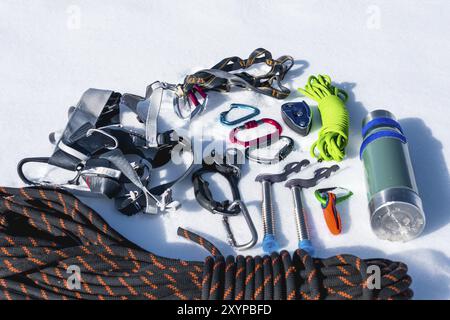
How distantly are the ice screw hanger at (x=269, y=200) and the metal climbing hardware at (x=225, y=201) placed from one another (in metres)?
0.04

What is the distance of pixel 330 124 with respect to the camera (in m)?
2.09

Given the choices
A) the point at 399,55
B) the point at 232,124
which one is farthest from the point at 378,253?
the point at 399,55

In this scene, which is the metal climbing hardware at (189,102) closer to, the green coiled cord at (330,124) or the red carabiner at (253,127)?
the red carabiner at (253,127)

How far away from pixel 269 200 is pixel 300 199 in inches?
4.0

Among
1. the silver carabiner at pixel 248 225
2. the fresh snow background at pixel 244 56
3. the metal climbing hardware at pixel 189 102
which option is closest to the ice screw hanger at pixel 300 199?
the fresh snow background at pixel 244 56

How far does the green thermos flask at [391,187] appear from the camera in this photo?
5.83ft

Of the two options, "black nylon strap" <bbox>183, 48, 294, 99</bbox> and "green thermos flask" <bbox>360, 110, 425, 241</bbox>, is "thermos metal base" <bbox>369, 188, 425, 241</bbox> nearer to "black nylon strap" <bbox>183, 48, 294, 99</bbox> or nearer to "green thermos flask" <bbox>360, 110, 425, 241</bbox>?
"green thermos flask" <bbox>360, 110, 425, 241</bbox>

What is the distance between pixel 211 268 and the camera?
5.50 feet

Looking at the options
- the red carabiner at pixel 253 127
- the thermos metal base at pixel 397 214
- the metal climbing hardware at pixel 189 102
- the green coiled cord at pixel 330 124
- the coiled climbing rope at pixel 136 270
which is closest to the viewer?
the coiled climbing rope at pixel 136 270

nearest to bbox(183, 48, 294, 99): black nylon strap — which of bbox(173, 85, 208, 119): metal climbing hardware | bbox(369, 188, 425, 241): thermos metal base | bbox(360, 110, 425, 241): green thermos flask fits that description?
bbox(173, 85, 208, 119): metal climbing hardware

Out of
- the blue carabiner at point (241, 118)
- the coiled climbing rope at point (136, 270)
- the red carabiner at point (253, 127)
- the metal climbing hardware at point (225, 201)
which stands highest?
the blue carabiner at point (241, 118)

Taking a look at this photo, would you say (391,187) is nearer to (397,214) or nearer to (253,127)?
(397,214)

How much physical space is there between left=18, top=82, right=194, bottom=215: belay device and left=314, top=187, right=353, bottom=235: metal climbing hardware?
18.0 inches

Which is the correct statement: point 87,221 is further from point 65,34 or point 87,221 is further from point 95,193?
point 65,34
